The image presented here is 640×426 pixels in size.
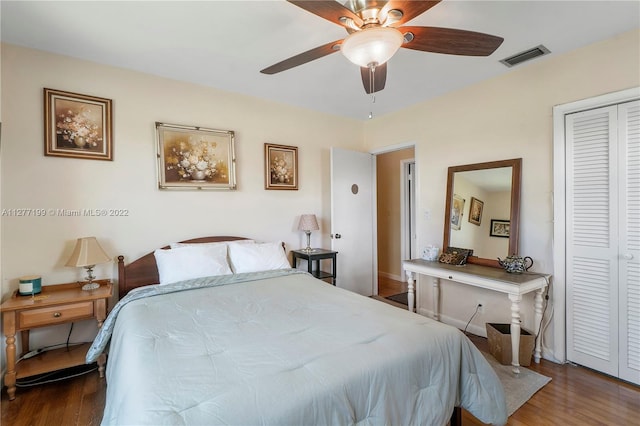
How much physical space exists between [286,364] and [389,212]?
179 inches

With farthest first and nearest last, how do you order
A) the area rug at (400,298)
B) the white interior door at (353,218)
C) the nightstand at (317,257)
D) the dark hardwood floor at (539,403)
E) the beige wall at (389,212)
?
the beige wall at (389,212) → the area rug at (400,298) → the white interior door at (353,218) → the nightstand at (317,257) → the dark hardwood floor at (539,403)

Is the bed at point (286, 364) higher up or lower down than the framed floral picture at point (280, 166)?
lower down

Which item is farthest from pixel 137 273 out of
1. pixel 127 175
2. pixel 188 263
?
pixel 127 175

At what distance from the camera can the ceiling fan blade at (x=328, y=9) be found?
4.46 feet

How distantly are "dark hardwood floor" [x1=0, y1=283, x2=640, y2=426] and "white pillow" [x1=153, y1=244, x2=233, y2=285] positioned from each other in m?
0.91

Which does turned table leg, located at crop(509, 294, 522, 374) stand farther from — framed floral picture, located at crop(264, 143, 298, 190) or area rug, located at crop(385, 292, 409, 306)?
framed floral picture, located at crop(264, 143, 298, 190)

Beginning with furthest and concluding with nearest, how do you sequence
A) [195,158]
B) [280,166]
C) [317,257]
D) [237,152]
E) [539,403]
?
[280,166] < [317,257] < [237,152] < [195,158] < [539,403]

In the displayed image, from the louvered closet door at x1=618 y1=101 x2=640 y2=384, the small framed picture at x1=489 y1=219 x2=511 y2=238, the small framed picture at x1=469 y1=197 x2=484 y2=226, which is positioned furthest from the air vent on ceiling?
the small framed picture at x1=489 y1=219 x2=511 y2=238

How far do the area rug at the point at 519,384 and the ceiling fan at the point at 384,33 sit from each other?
2.25m

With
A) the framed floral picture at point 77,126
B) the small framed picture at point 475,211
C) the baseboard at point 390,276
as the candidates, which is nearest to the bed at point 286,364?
the framed floral picture at point 77,126

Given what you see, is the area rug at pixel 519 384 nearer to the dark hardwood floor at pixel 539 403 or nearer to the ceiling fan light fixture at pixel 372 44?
the dark hardwood floor at pixel 539 403

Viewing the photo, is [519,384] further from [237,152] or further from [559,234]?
[237,152]

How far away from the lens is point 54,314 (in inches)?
85.4

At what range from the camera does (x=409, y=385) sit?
4.46 ft
